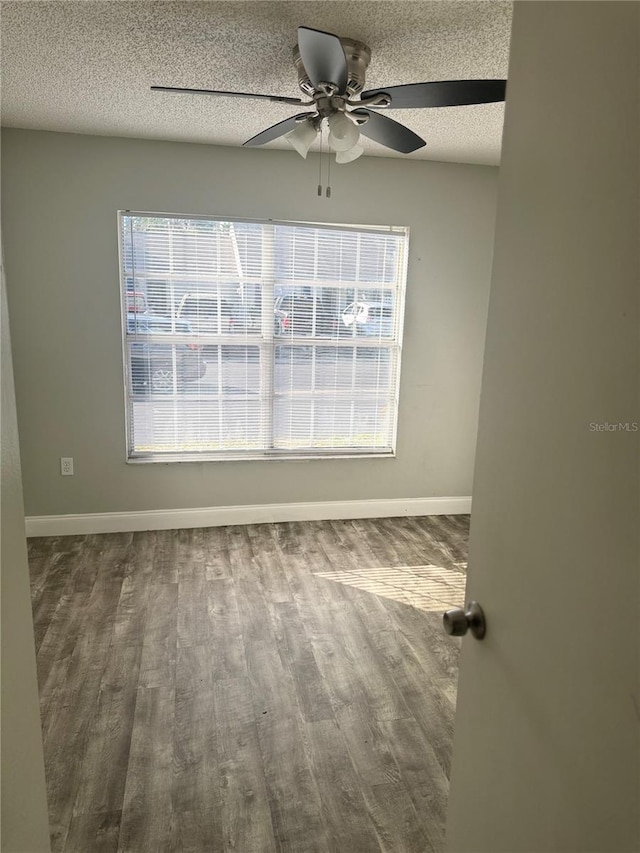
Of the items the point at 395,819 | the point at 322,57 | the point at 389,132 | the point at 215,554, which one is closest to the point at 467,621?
the point at 395,819

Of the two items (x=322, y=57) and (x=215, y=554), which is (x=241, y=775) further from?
(x=322, y=57)

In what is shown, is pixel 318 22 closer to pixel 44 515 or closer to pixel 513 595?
pixel 513 595

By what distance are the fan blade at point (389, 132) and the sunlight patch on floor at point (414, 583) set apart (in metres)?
2.14

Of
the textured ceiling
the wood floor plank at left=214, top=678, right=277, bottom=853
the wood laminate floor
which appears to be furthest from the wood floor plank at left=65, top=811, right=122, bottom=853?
the textured ceiling

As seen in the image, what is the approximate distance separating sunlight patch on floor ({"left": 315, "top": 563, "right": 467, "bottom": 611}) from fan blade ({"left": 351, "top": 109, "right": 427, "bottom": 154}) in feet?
7.01

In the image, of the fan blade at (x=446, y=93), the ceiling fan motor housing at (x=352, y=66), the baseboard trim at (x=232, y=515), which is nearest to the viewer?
the fan blade at (x=446, y=93)

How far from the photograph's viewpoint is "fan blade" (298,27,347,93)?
161cm

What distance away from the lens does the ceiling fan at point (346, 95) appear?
177 centimetres

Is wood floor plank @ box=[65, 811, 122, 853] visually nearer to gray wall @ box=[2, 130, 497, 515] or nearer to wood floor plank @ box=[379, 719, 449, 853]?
wood floor plank @ box=[379, 719, 449, 853]

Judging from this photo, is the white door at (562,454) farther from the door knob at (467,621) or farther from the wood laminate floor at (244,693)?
the wood laminate floor at (244,693)

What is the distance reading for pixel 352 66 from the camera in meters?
2.14

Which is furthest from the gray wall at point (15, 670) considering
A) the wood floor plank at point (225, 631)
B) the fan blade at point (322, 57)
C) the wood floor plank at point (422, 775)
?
the wood floor plank at point (225, 631)

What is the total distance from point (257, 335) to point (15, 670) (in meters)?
3.09

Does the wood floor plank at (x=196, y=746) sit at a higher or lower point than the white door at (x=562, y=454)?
lower
